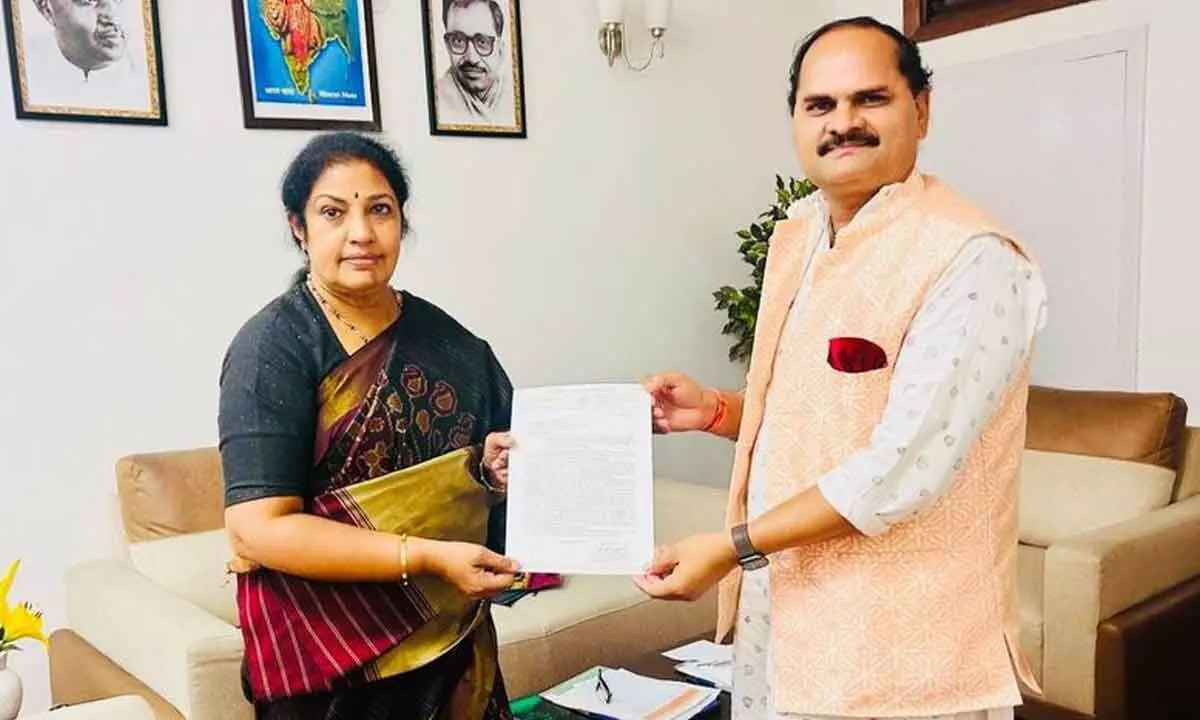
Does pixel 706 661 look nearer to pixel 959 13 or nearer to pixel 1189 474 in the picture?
pixel 1189 474

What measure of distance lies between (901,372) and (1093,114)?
2575 millimetres

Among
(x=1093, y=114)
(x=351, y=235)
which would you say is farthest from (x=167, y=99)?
(x=1093, y=114)

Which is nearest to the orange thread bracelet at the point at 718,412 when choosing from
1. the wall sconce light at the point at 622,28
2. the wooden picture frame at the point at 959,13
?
the wall sconce light at the point at 622,28

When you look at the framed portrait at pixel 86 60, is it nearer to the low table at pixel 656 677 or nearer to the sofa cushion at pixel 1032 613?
the low table at pixel 656 677

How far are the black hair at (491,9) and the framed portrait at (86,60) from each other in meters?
0.83

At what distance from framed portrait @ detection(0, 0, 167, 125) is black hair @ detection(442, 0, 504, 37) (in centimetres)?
83

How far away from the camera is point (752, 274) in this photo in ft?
12.3

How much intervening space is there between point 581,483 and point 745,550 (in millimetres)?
261

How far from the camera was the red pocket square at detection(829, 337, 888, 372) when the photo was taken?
110cm

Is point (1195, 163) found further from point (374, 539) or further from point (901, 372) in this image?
point (374, 539)

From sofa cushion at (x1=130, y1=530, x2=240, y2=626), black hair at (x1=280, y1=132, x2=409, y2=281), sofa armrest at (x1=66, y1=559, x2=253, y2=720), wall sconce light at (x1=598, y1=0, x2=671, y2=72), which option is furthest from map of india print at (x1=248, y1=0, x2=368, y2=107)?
black hair at (x1=280, y1=132, x2=409, y2=281)

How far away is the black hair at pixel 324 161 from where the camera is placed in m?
1.22

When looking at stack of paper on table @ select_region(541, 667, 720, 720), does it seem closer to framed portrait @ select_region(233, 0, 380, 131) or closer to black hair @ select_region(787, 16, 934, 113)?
black hair @ select_region(787, 16, 934, 113)

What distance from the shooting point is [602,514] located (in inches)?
51.6
